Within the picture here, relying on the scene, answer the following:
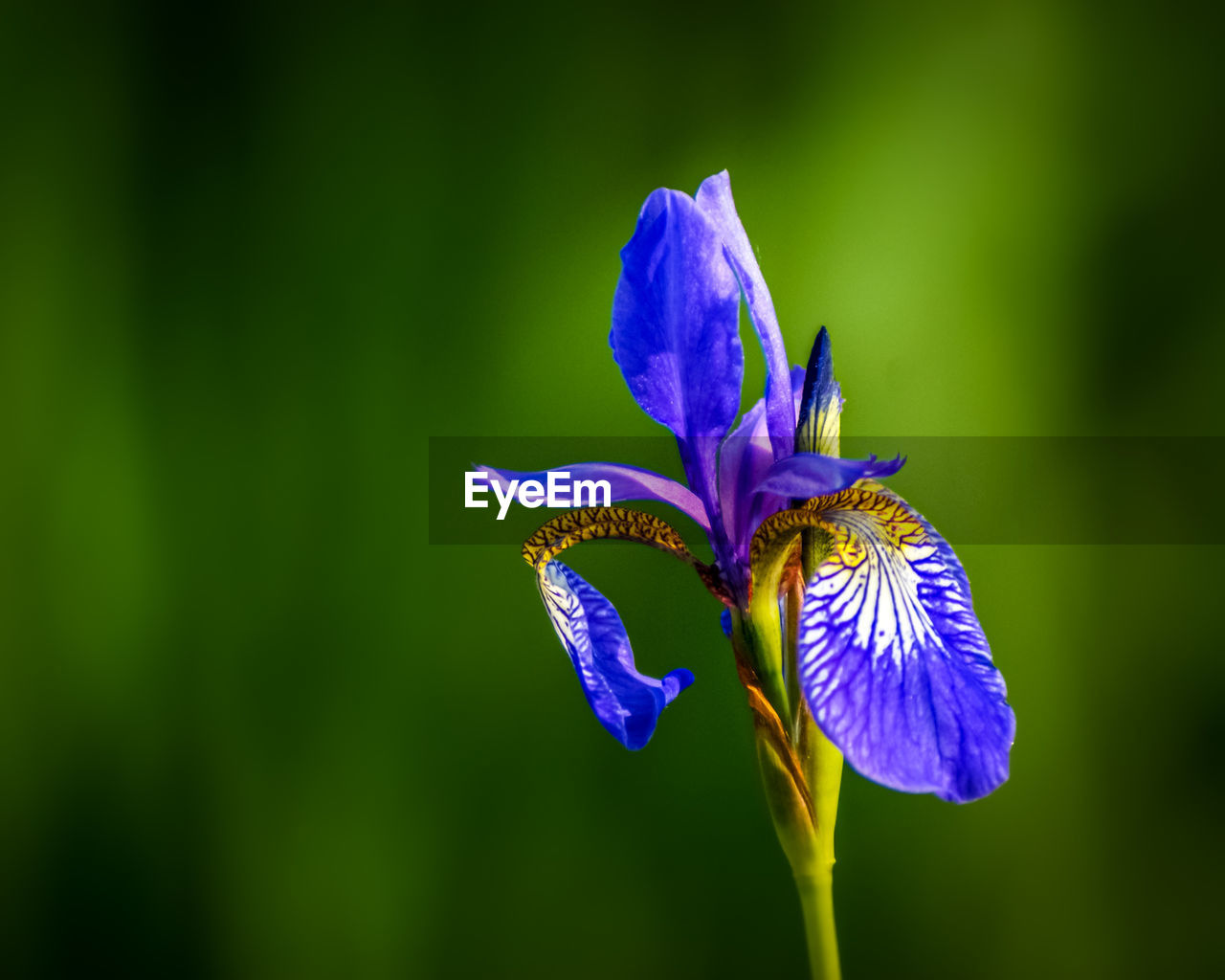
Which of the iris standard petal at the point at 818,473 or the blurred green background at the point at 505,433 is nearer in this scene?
the iris standard petal at the point at 818,473

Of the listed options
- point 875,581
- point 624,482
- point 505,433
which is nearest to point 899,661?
point 875,581

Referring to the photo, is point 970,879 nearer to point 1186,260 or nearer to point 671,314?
point 1186,260

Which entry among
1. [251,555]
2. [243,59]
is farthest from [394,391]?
[243,59]

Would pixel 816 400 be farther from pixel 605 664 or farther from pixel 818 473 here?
pixel 605 664

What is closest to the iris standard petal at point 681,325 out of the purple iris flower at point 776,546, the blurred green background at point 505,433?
the purple iris flower at point 776,546

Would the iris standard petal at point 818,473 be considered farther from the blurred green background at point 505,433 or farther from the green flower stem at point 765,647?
the blurred green background at point 505,433

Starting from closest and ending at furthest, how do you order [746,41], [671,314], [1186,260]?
[671,314]
[1186,260]
[746,41]

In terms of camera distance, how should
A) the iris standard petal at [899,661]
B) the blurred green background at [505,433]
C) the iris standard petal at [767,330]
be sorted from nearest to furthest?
1. the iris standard petal at [899,661]
2. the iris standard petal at [767,330]
3. the blurred green background at [505,433]
